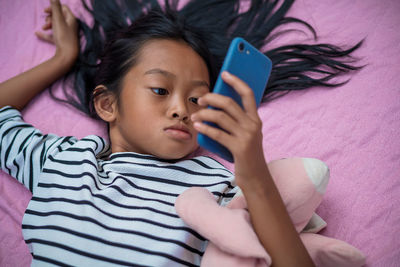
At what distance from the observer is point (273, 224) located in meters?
0.60

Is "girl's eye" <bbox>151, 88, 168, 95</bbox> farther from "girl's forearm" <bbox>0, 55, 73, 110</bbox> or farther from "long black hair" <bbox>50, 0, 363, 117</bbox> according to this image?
"girl's forearm" <bbox>0, 55, 73, 110</bbox>

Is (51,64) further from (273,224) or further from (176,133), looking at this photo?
(273,224)

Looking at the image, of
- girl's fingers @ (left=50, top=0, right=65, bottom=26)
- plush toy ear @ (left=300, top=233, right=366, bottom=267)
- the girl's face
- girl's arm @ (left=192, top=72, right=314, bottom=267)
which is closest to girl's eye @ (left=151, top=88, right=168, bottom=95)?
the girl's face

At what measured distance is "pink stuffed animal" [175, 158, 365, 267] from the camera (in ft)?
1.92

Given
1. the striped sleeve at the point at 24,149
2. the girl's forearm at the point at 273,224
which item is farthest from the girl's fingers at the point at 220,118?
the striped sleeve at the point at 24,149

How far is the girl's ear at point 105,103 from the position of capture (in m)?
0.92

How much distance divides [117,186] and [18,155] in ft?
1.06

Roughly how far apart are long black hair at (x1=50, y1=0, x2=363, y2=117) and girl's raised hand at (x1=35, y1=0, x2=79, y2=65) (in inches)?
1.4

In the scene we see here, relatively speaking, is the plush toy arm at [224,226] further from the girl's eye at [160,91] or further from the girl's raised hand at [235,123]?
the girl's eye at [160,91]

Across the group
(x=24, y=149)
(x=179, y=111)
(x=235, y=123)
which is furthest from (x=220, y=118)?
(x=24, y=149)

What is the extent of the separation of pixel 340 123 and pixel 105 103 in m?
0.71

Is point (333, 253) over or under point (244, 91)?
under

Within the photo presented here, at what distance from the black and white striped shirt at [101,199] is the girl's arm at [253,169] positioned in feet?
0.65

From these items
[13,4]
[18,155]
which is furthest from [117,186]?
[13,4]
